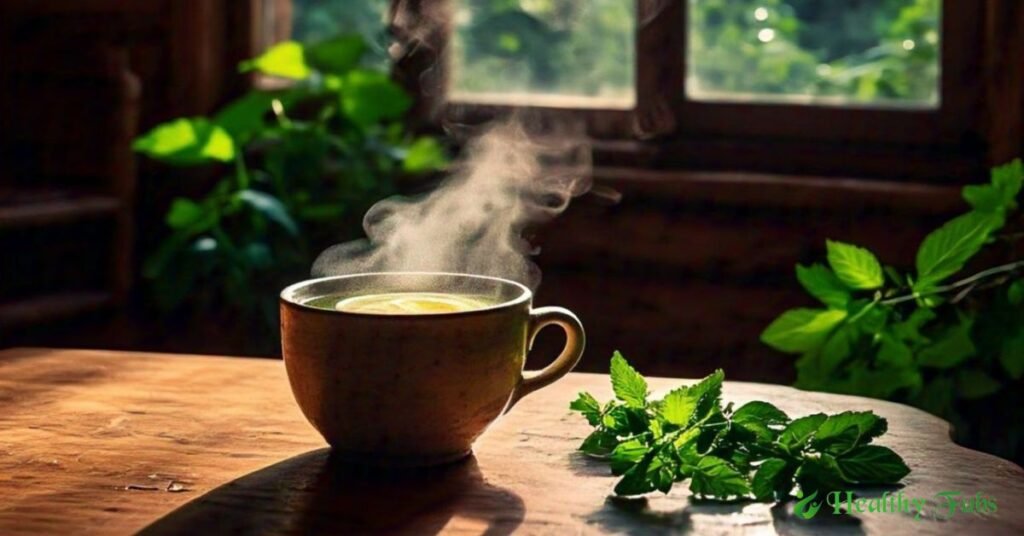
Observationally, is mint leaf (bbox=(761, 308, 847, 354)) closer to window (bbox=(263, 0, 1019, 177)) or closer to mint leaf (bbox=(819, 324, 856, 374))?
mint leaf (bbox=(819, 324, 856, 374))

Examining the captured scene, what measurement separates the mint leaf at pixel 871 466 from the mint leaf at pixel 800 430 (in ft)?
0.08

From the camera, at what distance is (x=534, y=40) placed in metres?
2.71

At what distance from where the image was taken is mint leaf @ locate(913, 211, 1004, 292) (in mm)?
1113

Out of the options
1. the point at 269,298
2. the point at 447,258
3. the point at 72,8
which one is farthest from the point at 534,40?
the point at 447,258

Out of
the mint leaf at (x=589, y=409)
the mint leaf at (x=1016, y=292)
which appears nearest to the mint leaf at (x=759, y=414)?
the mint leaf at (x=589, y=409)

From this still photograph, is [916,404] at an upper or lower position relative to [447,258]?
lower

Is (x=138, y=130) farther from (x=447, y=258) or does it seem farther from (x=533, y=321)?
(x=533, y=321)

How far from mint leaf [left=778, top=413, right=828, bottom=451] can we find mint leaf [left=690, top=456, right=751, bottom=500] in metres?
0.04

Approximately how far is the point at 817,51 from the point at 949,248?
1.43 m

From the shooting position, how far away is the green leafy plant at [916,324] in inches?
44.6

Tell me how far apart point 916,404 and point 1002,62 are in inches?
→ 31.9

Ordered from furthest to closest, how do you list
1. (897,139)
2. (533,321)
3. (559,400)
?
(897,139), (559,400), (533,321)

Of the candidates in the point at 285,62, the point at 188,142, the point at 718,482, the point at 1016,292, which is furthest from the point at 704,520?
the point at 285,62

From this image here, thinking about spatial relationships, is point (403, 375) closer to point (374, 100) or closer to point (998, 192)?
point (998, 192)
